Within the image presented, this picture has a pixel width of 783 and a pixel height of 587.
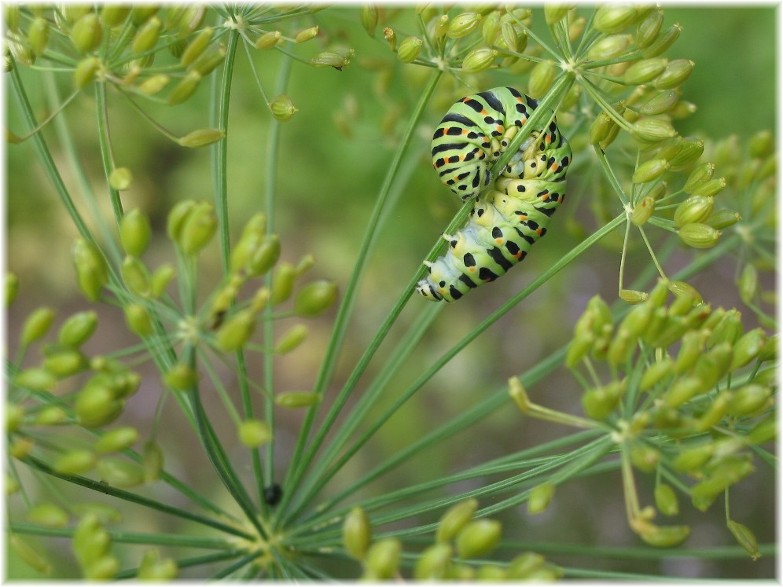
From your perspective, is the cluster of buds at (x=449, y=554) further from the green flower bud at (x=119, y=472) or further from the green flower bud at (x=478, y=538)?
the green flower bud at (x=119, y=472)

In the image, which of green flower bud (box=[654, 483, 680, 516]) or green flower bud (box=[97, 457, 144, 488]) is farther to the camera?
green flower bud (box=[654, 483, 680, 516])

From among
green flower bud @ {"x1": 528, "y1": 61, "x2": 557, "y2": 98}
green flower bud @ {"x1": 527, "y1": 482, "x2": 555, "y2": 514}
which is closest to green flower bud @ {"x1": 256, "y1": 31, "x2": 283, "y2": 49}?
green flower bud @ {"x1": 528, "y1": 61, "x2": 557, "y2": 98}

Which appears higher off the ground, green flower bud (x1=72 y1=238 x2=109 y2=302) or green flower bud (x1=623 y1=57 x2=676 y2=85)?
green flower bud (x1=72 y1=238 x2=109 y2=302)

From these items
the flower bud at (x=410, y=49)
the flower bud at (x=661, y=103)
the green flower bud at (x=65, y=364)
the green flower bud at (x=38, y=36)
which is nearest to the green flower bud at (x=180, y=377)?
the green flower bud at (x=65, y=364)

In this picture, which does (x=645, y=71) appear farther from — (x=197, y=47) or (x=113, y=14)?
(x=113, y=14)

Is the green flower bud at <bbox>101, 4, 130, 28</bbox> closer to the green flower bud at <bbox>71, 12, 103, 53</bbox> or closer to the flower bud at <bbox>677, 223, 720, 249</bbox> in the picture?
the green flower bud at <bbox>71, 12, 103, 53</bbox>

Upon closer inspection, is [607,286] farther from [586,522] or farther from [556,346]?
[586,522]
